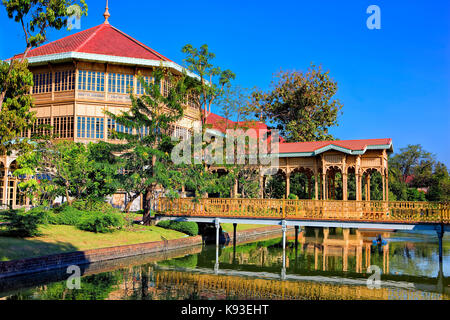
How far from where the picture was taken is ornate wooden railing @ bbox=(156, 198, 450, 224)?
19391 millimetres

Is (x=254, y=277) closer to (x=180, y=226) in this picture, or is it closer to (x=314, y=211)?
(x=314, y=211)

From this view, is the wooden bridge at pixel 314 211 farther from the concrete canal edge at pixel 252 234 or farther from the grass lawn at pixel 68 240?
the concrete canal edge at pixel 252 234

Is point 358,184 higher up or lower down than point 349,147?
lower down

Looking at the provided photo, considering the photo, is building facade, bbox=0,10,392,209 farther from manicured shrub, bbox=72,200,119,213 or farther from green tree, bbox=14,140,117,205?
manicured shrub, bbox=72,200,119,213

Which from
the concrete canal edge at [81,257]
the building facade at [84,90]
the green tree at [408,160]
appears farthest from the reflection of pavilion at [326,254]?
the green tree at [408,160]

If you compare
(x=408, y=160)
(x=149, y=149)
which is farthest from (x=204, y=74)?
(x=408, y=160)

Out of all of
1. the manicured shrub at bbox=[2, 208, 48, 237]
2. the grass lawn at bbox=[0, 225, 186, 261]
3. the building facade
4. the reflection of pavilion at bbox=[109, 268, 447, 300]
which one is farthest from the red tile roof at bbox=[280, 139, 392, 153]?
the manicured shrub at bbox=[2, 208, 48, 237]

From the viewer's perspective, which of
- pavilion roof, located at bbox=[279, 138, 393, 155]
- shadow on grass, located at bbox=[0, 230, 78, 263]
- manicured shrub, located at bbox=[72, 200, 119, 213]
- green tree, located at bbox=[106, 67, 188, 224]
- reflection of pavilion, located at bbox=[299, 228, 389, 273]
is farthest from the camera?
pavilion roof, located at bbox=[279, 138, 393, 155]

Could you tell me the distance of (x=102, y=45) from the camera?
114 feet

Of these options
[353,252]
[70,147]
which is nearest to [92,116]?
[70,147]

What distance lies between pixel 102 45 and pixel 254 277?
24546mm

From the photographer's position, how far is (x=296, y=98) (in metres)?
48.2

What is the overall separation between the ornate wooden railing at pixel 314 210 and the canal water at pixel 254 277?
208 cm

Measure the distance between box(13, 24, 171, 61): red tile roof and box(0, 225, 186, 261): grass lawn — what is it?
15940 millimetres
